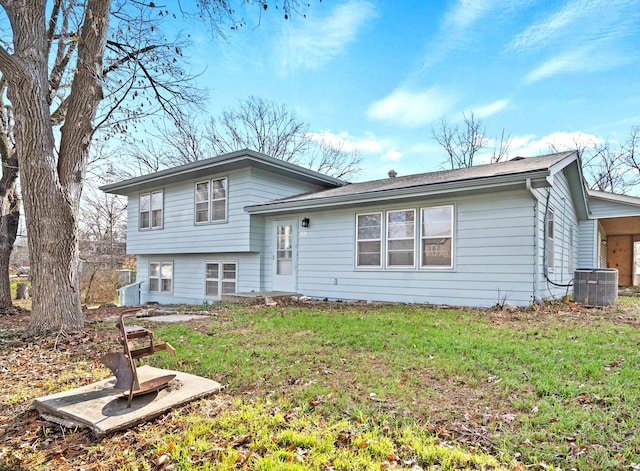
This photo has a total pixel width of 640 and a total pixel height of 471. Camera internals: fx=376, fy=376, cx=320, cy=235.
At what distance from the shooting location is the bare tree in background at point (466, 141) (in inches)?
931

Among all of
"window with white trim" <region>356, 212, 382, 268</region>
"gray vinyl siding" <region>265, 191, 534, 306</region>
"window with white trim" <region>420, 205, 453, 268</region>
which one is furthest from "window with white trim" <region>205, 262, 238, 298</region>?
"window with white trim" <region>420, 205, 453, 268</region>

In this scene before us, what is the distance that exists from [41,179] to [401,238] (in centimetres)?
700

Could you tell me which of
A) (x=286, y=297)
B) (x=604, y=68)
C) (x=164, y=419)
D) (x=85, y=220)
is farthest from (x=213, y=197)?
(x=85, y=220)

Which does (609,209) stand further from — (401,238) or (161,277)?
(161,277)

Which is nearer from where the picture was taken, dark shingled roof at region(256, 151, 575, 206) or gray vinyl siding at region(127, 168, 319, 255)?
dark shingled roof at region(256, 151, 575, 206)

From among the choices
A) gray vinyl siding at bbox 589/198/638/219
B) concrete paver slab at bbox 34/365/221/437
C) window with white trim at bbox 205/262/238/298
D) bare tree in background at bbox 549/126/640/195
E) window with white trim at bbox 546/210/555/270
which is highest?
bare tree in background at bbox 549/126/640/195

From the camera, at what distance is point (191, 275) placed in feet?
43.1

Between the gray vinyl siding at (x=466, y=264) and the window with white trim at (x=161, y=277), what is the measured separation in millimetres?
6976

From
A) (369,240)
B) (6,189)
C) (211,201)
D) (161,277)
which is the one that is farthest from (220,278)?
(6,189)

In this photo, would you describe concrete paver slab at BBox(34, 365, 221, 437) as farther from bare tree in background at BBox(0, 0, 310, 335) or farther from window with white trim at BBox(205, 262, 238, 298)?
window with white trim at BBox(205, 262, 238, 298)

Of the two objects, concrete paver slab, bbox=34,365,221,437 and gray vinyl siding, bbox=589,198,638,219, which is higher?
gray vinyl siding, bbox=589,198,638,219

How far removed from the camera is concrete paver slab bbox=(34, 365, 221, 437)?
2693mm

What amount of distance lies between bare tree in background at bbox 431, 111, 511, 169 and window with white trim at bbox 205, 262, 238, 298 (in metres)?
17.8

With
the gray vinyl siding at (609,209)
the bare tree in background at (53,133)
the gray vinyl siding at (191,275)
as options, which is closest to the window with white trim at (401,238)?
the gray vinyl siding at (191,275)
